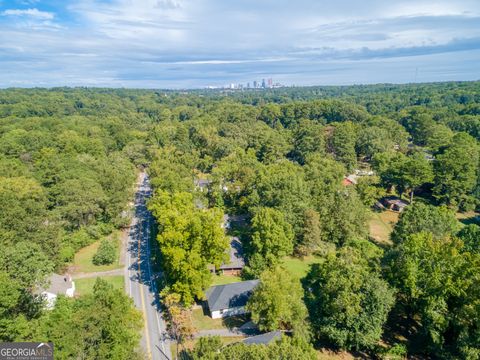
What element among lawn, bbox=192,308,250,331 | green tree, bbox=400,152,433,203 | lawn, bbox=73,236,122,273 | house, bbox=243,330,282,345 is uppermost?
green tree, bbox=400,152,433,203

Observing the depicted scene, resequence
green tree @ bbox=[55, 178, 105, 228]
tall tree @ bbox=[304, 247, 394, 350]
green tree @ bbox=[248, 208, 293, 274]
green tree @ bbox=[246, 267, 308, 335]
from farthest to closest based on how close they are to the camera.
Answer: green tree @ bbox=[55, 178, 105, 228] < green tree @ bbox=[248, 208, 293, 274] < green tree @ bbox=[246, 267, 308, 335] < tall tree @ bbox=[304, 247, 394, 350]

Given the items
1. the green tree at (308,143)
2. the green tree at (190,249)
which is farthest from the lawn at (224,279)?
the green tree at (308,143)

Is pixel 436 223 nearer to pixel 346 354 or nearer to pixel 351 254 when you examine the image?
pixel 351 254

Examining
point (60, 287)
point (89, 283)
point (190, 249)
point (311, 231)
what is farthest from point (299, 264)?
point (60, 287)

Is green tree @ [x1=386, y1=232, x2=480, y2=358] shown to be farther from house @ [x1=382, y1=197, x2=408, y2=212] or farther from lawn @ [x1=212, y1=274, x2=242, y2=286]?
house @ [x1=382, y1=197, x2=408, y2=212]

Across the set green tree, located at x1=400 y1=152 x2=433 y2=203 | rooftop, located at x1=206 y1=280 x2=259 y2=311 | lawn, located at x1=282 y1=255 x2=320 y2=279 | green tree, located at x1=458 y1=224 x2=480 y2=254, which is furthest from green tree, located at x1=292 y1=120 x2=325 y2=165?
rooftop, located at x1=206 y1=280 x2=259 y2=311

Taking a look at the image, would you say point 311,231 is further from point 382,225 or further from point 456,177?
point 456,177
